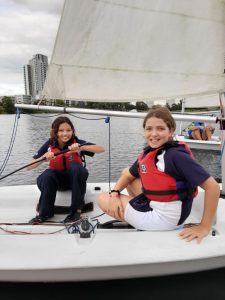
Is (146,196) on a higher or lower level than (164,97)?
lower

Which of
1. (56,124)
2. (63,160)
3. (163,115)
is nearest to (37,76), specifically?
(56,124)

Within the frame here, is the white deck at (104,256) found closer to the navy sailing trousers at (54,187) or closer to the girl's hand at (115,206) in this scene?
the girl's hand at (115,206)

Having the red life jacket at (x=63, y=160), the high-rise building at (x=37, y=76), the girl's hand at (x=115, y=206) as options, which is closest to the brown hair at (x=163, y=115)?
the girl's hand at (x=115, y=206)

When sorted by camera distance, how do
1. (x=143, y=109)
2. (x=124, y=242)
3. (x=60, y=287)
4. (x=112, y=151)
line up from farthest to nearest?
(x=112, y=151), (x=143, y=109), (x=60, y=287), (x=124, y=242)

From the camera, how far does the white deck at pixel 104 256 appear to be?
2.27 meters

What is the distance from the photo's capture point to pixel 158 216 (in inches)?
98.6

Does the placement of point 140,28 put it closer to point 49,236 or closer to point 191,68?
point 191,68

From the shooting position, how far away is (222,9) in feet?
9.82

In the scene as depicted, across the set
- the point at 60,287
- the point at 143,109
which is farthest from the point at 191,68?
the point at 60,287

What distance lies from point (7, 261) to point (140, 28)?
2145 mm

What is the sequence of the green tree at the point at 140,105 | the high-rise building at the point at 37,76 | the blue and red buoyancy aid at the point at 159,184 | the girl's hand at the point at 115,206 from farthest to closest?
the high-rise building at the point at 37,76
the green tree at the point at 140,105
the girl's hand at the point at 115,206
the blue and red buoyancy aid at the point at 159,184

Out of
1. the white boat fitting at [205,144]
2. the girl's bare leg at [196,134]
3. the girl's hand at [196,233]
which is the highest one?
the girl's bare leg at [196,134]

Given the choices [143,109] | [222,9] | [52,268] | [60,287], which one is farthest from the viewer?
[143,109]

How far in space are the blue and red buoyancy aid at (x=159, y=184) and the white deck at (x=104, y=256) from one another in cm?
26
